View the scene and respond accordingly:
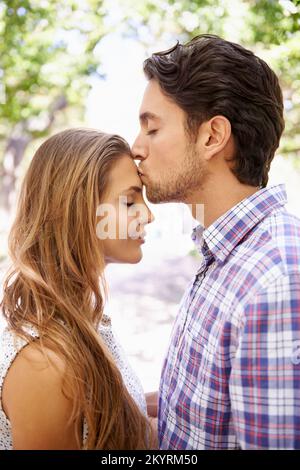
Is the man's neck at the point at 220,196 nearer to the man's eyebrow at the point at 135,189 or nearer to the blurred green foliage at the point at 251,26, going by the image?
the man's eyebrow at the point at 135,189

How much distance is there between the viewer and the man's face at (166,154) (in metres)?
1.64

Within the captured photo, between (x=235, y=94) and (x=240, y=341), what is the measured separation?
2.70 ft

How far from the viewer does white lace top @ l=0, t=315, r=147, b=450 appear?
1.28 metres

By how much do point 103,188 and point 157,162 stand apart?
222mm

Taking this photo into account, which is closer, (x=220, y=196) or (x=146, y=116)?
(x=220, y=196)

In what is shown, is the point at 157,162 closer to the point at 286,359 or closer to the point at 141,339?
the point at 286,359

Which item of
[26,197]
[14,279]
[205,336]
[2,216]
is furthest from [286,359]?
[2,216]

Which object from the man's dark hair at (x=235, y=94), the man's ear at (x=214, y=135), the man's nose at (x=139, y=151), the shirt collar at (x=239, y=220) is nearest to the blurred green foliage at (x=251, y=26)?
the man's dark hair at (x=235, y=94)

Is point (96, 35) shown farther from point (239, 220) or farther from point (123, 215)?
point (239, 220)

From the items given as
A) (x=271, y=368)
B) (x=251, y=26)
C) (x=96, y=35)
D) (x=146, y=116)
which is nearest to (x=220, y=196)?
(x=146, y=116)

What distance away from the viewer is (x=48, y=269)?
1.47m

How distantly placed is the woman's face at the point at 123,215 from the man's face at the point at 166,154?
5 cm

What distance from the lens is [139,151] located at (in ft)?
5.56

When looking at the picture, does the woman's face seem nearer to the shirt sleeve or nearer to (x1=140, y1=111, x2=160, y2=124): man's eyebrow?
(x1=140, y1=111, x2=160, y2=124): man's eyebrow
